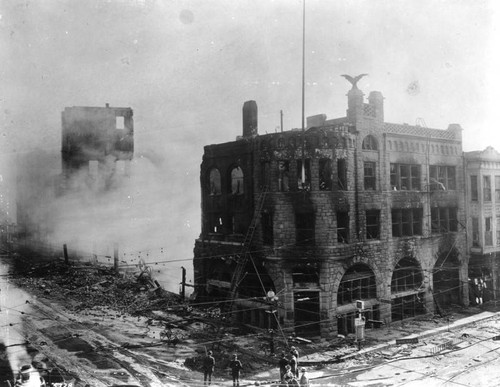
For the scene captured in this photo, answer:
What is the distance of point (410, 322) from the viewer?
29.0 meters

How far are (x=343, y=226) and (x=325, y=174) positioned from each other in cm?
361

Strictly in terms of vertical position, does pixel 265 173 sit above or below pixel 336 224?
above

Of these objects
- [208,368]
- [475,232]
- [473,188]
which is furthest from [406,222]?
[208,368]

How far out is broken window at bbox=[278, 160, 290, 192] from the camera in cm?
2695

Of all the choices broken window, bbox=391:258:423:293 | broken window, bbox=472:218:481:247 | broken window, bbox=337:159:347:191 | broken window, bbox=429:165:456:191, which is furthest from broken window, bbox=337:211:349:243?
broken window, bbox=472:218:481:247

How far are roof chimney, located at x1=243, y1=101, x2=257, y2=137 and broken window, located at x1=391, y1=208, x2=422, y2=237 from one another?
1219 centimetres

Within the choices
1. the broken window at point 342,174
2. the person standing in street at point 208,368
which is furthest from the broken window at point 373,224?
the person standing in street at point 208,368

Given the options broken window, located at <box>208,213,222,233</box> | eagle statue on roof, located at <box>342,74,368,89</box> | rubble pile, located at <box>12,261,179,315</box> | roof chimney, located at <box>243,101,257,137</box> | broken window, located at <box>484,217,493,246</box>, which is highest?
eagle statue on roof, located at <box>342,74,368,89</box>

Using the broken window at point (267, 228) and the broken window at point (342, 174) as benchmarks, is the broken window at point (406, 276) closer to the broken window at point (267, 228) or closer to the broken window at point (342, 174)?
the broken window at point (342, 174)

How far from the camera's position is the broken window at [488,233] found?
1319 inches

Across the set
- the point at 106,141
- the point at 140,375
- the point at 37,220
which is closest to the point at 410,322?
the point at 140,375

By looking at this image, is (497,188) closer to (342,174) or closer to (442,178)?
(442,178)

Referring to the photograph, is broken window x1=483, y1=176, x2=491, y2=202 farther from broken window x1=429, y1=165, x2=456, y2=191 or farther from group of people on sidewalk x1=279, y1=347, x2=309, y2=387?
group of people on sidewalk x1=279, y1=347, x2=309, y2=387

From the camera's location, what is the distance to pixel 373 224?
1117 inches
